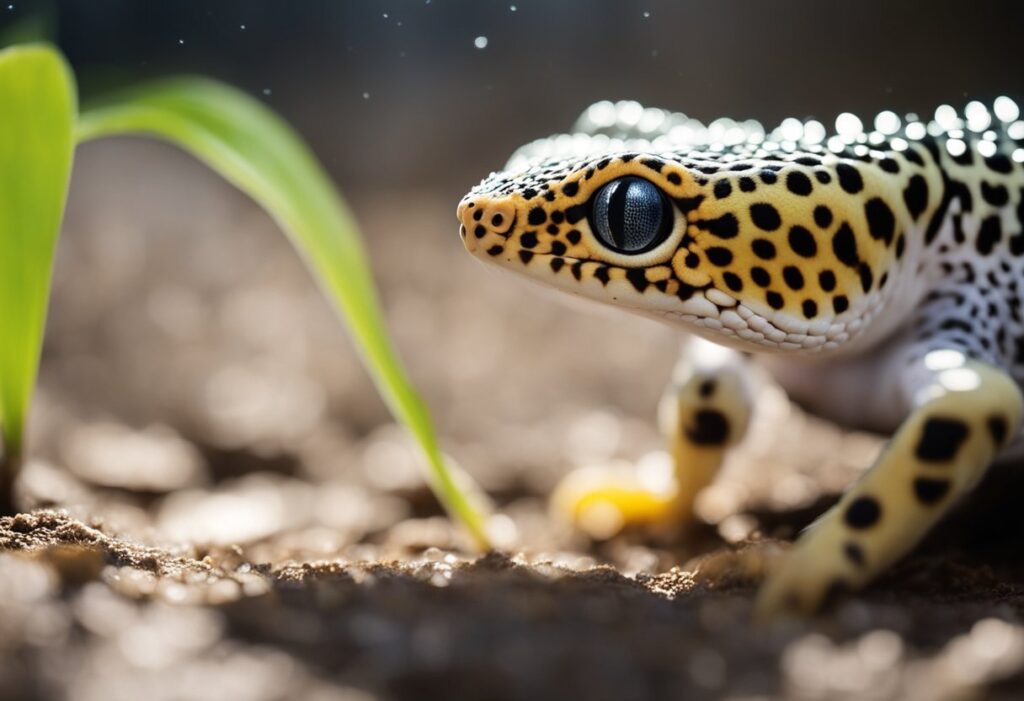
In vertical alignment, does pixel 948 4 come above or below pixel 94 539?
above

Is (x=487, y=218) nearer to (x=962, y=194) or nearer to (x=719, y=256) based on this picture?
(x=719, y=256)

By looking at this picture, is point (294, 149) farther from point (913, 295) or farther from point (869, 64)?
point (869, 64)

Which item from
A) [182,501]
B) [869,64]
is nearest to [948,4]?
[869,64]

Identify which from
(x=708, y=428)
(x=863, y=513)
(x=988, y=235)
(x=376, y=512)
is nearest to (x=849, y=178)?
(x=988, y=235)

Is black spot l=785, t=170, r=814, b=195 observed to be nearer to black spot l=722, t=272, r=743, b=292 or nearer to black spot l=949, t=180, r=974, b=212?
black spot l=722, t=272, r=743, b=292

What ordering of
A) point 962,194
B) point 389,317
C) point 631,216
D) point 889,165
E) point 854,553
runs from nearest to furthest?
point 854,553
point 631,216
point 889,165
point 962,194
point 389,317

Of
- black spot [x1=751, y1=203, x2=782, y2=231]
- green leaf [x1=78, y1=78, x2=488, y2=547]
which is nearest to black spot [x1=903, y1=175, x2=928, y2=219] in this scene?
black spot [x1=751, y1=203, x2=782, y2=231]

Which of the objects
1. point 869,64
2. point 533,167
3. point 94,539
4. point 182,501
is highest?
point 869,64

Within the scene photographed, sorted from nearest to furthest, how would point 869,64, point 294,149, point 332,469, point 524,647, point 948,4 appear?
point 524,647 < point 294,149 < point 869,64 < point 332,469 < point 948,4
